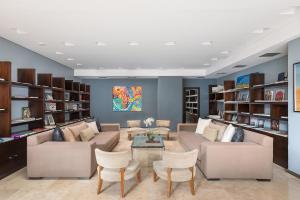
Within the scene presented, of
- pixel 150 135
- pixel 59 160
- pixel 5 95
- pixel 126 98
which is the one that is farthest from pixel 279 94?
pixel 126 98

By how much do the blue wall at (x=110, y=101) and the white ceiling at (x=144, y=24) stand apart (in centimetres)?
492

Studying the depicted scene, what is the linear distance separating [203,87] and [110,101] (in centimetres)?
490

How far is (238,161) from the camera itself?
382 cm

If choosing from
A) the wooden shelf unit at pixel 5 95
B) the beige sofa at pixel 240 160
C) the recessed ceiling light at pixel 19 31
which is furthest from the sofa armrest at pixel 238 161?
the recessed ceiling light at pixel 19 31

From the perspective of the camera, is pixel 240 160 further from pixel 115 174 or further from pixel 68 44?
pixel 68 44

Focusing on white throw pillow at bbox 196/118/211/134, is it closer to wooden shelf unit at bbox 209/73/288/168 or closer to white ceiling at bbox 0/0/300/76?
wooden shelf unit at bbox 209/73/288/168

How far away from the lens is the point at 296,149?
4.08m

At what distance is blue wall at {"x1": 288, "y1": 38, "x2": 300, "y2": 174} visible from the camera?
4.04 metres

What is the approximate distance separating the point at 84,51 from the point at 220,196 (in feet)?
16.8

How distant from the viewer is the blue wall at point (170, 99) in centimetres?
1027

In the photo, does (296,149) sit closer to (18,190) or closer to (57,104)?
(18,190)

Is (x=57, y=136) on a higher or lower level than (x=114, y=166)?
higher

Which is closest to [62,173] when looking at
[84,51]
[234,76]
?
[84,51]

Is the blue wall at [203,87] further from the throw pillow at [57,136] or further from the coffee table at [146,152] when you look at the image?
the throw pillow at [57,136]
